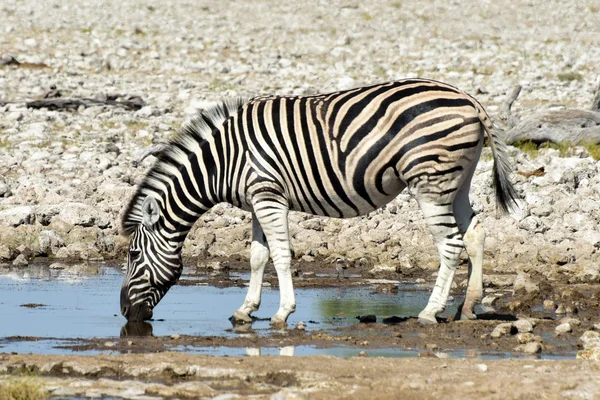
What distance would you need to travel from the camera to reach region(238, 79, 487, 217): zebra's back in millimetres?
9656

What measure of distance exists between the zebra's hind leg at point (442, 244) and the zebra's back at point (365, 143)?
0.15 m

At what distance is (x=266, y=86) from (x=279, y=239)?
1564 centimetres

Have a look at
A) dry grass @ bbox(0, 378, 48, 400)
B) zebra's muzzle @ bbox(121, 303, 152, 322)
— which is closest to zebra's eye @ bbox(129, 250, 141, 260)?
zebra's muzzle @ bbox(121, 303, 152, 322)

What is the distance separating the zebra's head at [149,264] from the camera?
10.1 m

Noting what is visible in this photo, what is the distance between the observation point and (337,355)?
825cm

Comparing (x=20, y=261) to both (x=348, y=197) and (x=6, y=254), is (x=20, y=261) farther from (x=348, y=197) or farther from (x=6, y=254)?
(x=348, y=197)

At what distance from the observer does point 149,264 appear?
33.3 ft

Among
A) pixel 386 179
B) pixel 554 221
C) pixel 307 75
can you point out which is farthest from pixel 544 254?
pixel 307 75

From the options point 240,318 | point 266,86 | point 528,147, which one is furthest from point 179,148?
point 266,86

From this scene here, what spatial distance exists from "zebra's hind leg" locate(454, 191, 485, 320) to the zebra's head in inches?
97.8

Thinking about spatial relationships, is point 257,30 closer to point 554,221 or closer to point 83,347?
point 554,221

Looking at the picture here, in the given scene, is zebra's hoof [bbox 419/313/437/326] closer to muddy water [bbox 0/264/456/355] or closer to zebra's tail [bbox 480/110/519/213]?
muddy water [bbox 0/264/456/355]

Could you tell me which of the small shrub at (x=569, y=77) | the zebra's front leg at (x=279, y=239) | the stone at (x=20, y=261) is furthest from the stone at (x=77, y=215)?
the small shrub at (x=569, y=77)

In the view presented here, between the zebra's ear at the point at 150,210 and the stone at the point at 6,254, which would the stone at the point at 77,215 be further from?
the zebra's ear at the point at 150,210
